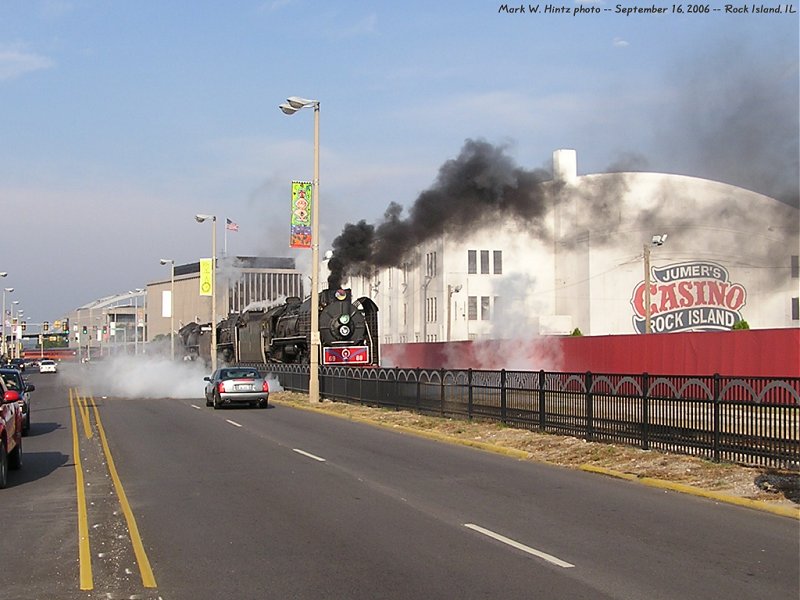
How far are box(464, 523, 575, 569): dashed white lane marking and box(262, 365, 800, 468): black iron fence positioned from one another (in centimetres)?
518

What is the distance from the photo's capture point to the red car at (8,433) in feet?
43.1

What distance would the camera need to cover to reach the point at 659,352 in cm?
3250

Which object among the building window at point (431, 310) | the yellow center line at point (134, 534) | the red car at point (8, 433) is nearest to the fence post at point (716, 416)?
the yellow center line at point (134, 534)

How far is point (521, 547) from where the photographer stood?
8.99 meters

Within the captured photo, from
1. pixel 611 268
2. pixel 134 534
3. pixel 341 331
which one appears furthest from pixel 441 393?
pixel 611 268

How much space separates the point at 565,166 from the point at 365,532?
103 feet

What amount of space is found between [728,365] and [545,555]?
2219cm

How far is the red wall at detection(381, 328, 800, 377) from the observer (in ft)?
90.3

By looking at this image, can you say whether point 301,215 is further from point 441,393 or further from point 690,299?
point 690,299

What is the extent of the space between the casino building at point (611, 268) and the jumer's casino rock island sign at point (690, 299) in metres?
0.09

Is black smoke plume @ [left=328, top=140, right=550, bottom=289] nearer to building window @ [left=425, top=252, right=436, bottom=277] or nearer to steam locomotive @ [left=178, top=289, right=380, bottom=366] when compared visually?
steam locomotive @ [left=178, top=289, right=380, bottom=366]

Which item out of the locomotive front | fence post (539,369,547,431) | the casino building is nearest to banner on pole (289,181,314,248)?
the locomotive front

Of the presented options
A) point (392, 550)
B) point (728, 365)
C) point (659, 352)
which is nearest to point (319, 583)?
point (392, 550)

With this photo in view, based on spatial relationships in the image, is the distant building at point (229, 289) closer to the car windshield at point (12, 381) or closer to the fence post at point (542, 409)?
the car windshield at point (12, 381)
